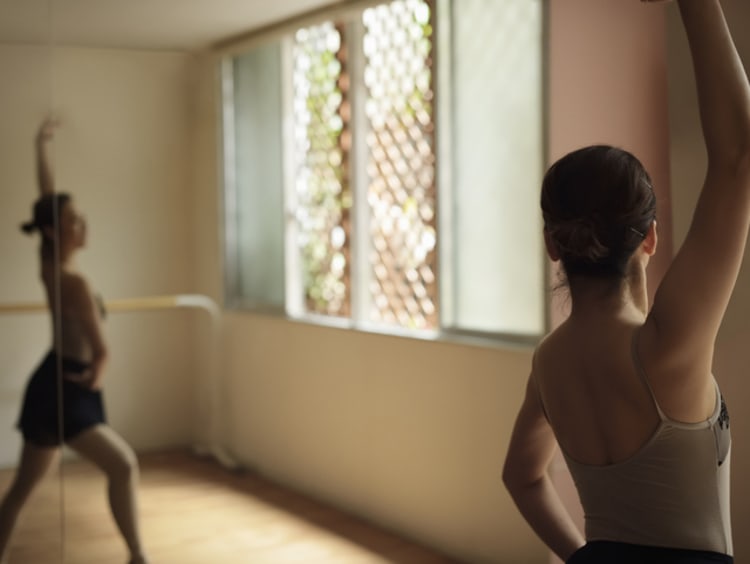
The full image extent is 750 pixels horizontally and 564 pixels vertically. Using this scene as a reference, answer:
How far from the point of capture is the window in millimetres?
3104

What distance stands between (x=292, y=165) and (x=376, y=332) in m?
0.70

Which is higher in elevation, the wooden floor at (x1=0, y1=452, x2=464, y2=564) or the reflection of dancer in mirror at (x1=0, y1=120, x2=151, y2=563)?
the reflection of dancer in mirror at (x1=0, y1=120, x2=151, y2=563)

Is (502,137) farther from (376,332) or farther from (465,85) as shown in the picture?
(376,332)

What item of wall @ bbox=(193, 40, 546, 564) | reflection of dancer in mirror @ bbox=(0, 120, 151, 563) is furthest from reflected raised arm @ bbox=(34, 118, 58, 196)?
wall @ bbox=(193, 40, 546, 564)

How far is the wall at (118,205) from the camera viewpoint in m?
2.70

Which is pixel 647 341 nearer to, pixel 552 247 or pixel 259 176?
pixel 552 247

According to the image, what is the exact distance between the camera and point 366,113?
3.77m

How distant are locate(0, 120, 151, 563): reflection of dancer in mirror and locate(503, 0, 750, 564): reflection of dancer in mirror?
1.84 meters

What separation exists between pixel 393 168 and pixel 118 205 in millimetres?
1214

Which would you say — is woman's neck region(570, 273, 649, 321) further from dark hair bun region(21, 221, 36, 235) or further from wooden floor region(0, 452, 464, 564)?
wooden floor region(0, 452, 464, 564)

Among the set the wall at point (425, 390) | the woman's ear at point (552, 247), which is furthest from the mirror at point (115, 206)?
the woman's ear at point (552, 247)

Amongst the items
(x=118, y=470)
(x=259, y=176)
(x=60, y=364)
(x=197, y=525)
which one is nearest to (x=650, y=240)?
(x=60, y=364)

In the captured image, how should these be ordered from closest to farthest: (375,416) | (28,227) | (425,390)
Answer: (28,227) < (425,390) < (375,416)

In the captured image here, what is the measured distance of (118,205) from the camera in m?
2.83
